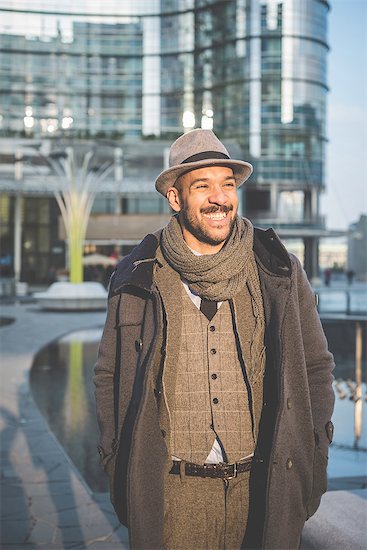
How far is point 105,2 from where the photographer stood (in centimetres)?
6256

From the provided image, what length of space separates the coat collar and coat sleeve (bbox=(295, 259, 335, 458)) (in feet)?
0.24

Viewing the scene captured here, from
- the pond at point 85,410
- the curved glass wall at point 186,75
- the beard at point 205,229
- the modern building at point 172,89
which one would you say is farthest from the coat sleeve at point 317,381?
the curved glass wall at point 186,75

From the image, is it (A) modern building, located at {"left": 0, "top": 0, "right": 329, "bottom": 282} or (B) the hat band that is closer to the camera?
(B) the hat band

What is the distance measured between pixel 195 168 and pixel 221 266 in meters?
Result: 0.35

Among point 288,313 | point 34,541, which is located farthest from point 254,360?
point 34,541

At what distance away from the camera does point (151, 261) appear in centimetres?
237

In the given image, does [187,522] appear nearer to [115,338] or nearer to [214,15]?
[115,338]

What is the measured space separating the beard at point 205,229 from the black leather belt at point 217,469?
71cm

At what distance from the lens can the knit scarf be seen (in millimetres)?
2217

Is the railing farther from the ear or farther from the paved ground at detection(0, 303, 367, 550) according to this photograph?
the ear

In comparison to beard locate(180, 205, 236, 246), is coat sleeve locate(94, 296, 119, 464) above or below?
below

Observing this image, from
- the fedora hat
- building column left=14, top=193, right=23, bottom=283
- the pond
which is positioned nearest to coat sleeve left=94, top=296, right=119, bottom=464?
the fedora hat

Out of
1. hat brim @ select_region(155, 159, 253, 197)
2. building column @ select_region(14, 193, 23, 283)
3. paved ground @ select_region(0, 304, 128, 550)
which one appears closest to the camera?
hat brim @ select_region(155, 159, 253, 197)

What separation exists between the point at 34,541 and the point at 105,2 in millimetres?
64272
